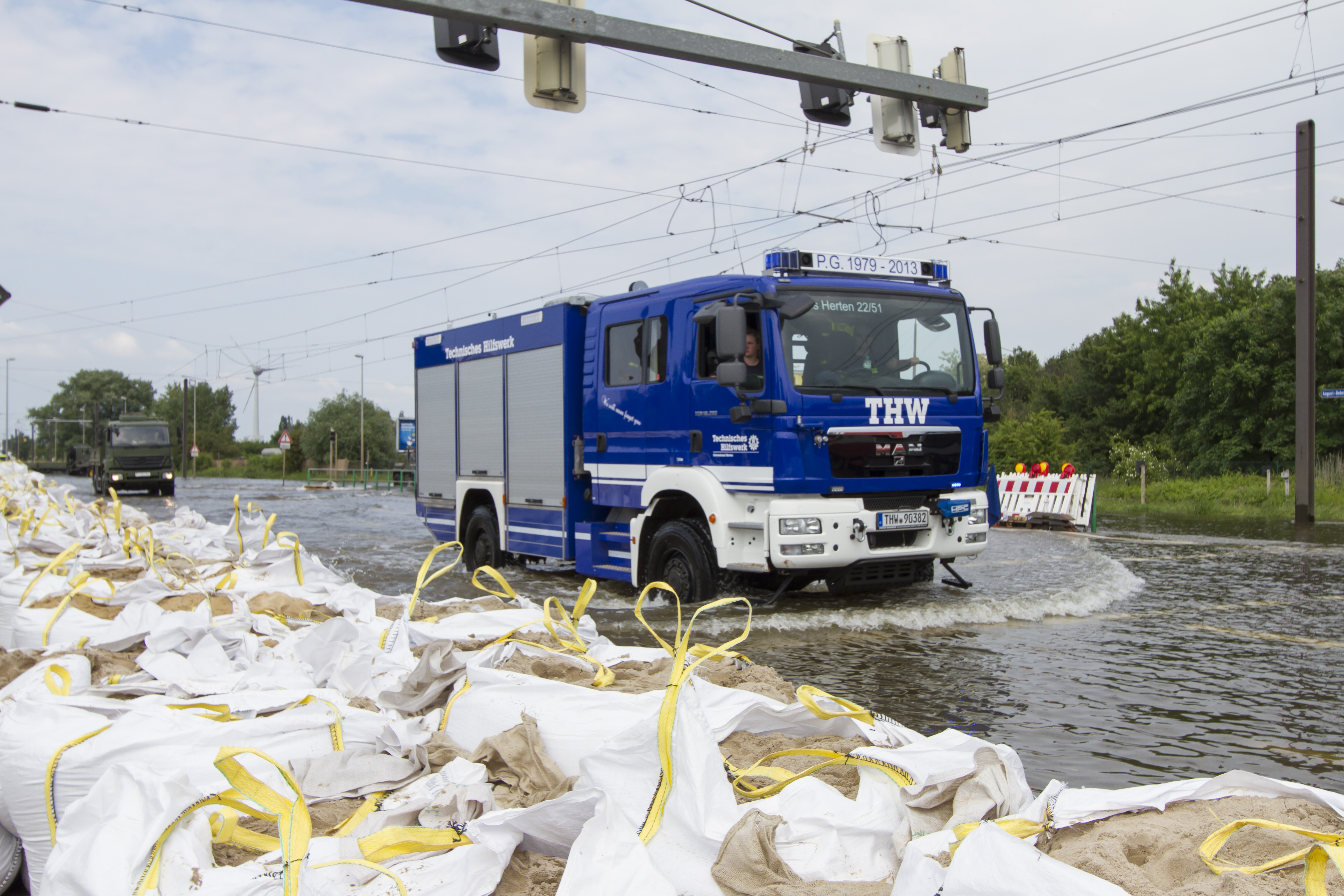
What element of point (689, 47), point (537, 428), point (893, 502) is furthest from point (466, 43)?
point (893, 502)

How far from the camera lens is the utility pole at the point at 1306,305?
2017 cm

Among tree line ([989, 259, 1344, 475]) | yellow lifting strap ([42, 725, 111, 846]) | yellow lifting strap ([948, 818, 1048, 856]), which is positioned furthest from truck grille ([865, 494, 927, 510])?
tree line ([989, 259, 1344, 475])

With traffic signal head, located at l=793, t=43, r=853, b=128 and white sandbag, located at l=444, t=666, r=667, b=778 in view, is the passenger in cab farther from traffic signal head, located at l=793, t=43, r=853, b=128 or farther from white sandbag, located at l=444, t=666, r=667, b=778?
white sandbag, located at l=444, t=666, r=667, b=778

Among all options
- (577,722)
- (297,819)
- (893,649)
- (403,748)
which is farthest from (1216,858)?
(893,649)

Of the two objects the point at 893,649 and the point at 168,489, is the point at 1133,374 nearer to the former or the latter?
the point at 168,489

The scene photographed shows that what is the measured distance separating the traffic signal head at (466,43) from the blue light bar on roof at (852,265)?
2.83 meters

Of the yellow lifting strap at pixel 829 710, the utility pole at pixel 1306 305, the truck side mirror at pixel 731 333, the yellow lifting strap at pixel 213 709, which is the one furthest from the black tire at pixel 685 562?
the utility pole at pixel 1306 305

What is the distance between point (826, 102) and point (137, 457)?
33.8 metres

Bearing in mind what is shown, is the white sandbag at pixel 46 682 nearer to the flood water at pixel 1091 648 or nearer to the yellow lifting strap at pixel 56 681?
the yellow lifting strap at pixel 56 681

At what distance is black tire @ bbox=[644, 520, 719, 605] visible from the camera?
8.95m

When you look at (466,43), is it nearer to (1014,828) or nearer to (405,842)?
(405,842)

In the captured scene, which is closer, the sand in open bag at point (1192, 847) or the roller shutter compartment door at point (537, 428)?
the sand in open bag at point (1192, 847)

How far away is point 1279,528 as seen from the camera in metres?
18.7

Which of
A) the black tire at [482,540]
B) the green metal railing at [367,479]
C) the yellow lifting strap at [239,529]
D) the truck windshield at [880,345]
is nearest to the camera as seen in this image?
the yellow lifting strap at [239,529]
